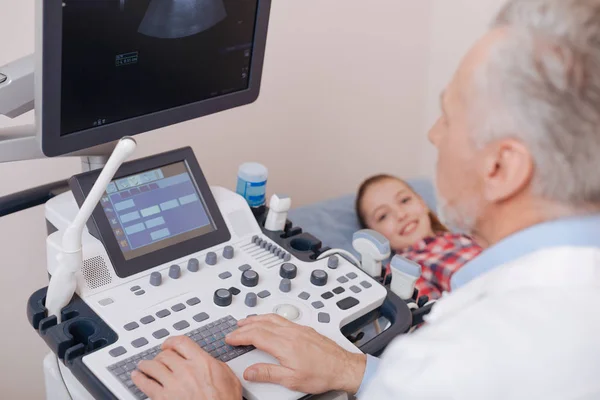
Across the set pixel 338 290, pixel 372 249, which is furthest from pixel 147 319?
pixel 372 249

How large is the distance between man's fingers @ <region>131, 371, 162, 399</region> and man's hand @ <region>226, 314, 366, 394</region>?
0.14m

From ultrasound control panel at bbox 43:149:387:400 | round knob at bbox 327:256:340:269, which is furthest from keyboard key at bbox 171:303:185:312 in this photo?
round knob at bbox 327:256:340:269

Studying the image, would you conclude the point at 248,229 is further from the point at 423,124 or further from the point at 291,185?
the point at 423,124

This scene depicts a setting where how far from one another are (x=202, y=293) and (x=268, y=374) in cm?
23

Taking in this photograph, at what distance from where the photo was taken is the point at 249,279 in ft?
4.39

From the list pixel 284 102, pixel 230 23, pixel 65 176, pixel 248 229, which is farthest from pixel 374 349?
pixel 284 102

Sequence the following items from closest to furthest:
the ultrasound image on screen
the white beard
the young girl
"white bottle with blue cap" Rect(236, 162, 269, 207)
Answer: the white beard, the ultrasound image on screen, "white bottle with blue cap" Rect(236, 162, 269, 207), the young girl

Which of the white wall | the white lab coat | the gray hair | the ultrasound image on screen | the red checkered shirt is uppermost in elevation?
the gray hair

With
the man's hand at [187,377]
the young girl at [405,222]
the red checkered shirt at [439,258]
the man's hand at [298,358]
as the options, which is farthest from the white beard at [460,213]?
the young girl at [405,222]

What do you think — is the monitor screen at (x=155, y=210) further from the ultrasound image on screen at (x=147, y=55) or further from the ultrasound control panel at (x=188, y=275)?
the ultrasound image on screen at (x=147, y=55)

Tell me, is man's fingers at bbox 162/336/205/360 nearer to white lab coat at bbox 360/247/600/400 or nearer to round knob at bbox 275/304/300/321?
round knob at bbox 275/304/300/321

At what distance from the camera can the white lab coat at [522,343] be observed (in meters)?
0.83

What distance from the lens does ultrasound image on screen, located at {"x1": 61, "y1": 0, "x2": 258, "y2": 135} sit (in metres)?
1.15

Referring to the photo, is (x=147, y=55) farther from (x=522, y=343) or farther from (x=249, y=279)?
(x=522, y=343)
